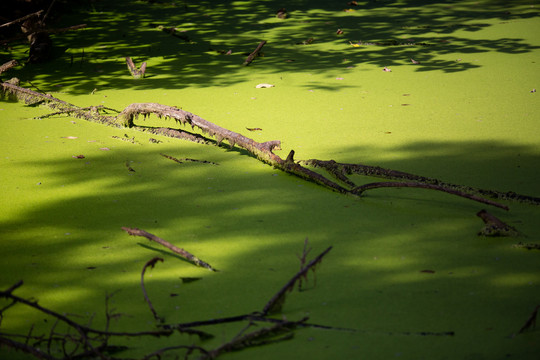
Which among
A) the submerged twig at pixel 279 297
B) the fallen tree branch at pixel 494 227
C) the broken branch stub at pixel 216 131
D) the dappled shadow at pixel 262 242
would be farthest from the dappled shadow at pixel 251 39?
the submerged twig at pixel 279 297

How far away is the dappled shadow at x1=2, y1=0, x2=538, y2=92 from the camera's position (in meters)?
4.15

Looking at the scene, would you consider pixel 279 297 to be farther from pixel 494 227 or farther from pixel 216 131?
pixel 216 131

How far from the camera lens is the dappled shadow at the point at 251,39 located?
13.6 ft

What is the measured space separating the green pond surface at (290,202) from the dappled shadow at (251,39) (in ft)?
0.11

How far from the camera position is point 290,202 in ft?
7.14

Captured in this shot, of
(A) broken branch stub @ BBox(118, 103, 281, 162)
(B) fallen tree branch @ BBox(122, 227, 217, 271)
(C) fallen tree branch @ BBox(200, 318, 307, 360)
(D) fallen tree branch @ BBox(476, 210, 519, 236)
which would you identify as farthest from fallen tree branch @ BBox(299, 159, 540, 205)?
(C) fallen tree branch @ BBox(200, 318, 307, 360)

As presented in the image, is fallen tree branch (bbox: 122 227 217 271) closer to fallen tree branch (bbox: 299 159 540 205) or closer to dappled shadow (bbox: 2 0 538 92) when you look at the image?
fallen tree branch (bbox: 299 159 540 205)

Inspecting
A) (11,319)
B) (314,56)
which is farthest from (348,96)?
(11,319)

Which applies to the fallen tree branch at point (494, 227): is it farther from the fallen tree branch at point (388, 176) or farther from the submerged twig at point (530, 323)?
the submerged twig at point (530, 323)

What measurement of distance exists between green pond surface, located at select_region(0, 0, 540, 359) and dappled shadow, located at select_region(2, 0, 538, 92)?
0.03 m

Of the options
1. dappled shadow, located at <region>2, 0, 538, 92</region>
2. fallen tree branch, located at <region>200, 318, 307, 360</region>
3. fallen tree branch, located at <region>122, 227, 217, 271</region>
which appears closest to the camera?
fallen tree branch, located at <region>200, 318, 307, 360</region>

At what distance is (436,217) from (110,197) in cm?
118

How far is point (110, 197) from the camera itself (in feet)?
7.34

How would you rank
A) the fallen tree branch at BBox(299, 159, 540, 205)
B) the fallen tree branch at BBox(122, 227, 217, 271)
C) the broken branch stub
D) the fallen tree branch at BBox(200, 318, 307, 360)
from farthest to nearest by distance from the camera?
1. the broken branch stub
2. the fallen tree branch at BBox(299, 159, 540, 205)
3. the fallen tree branch at BBox(122, 227, 217, 271)
4. the fallen tree branch at BBox(200, 318, 307, 360)
